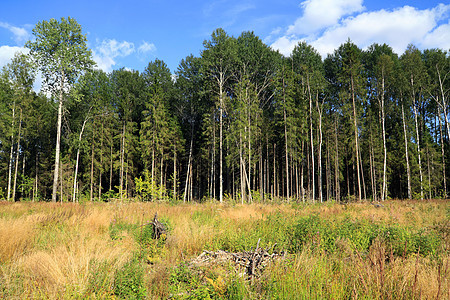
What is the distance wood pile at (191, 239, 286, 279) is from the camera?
12.6 feet

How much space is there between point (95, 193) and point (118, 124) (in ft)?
31.1

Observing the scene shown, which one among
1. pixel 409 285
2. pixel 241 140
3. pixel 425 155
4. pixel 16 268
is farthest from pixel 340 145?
pixel 16 268

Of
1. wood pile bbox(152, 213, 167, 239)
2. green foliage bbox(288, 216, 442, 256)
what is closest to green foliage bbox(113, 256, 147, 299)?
wood pile bbox(152, 213, 167, 239)

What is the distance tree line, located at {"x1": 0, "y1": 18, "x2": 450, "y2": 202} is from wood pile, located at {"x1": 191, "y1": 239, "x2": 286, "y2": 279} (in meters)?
17.5

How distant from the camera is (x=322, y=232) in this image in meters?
5.67

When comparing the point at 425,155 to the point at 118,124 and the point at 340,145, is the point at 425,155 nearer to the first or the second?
the point at 340,145

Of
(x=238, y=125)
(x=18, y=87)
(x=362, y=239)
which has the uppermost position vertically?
(x=18, y=87)

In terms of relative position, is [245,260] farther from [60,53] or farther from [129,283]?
[60,53]

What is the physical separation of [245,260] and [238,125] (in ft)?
63.8

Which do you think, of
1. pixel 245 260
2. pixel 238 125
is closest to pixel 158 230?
pixel 245 260

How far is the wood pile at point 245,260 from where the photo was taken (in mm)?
3842

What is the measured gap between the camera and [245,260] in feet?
14.2

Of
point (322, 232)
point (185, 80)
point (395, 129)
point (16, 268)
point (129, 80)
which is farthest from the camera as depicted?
point (129, 80)

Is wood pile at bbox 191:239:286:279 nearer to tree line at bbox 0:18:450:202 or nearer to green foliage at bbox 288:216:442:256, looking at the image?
green foliage at bbox 288:216:442:256
